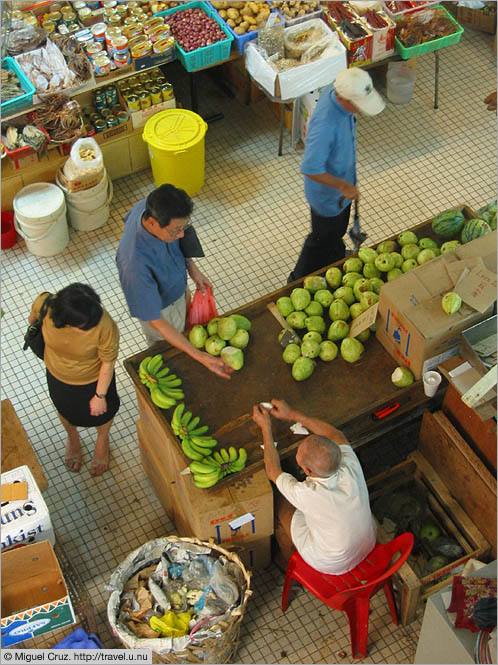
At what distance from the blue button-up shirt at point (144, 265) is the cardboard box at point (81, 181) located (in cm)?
200

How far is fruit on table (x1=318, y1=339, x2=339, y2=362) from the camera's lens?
16.4ft

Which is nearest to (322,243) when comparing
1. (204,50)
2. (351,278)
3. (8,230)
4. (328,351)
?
(351,278)

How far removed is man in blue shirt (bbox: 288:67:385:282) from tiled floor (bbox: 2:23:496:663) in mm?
834

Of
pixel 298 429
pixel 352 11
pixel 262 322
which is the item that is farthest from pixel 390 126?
pixel 298 429

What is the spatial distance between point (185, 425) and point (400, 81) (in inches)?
185

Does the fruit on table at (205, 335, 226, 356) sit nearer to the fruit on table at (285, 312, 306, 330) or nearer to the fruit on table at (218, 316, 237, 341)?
the fruit on table at (218, 316, 237, 341)

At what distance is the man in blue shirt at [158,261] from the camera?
460cm

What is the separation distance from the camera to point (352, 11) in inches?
291

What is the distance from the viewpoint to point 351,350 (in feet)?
16.4

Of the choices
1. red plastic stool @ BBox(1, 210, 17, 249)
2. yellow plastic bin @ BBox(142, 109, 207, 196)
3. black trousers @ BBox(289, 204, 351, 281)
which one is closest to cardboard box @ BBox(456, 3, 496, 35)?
yellow plastic bin @ BBox(142, 109, 207, 196)

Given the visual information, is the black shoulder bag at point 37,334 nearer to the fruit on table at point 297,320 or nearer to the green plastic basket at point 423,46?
the fruit on table at point 297,320

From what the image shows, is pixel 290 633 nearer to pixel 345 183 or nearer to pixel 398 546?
pixel 398 546

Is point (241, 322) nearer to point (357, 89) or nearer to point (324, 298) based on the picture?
point (324, 298)

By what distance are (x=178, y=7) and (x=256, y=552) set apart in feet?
15.5
